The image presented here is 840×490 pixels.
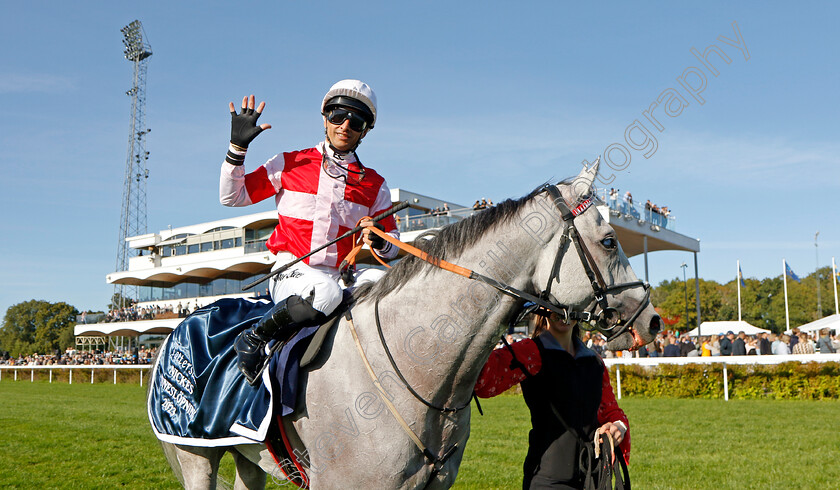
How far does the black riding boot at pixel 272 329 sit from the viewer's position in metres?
2.50

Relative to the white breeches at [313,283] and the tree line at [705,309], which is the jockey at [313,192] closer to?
the white breeches at [313,283]

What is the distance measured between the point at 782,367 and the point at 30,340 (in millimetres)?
77023

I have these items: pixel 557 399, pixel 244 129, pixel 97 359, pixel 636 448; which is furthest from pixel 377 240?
pixel 97 359

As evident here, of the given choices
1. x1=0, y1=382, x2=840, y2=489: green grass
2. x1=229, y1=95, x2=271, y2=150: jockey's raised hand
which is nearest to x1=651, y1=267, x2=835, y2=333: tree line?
x1=0, y1=382, x2=840, y2=489: green grass

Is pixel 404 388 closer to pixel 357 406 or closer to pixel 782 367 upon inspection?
pixel 357 406

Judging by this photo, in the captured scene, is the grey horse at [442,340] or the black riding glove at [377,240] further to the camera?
the black riding glove at [377,240]

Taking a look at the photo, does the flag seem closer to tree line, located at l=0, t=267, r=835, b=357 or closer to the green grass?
tree line, located at l=0, t=267, r=835, b=357

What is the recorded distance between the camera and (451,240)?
2496mm

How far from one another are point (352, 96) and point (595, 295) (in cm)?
136

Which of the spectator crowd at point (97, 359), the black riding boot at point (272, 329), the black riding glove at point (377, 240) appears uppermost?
the black riding glove at point (377, 240)

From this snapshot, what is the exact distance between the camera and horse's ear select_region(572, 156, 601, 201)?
240 cm

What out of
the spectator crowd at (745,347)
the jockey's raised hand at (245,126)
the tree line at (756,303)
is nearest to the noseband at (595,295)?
the jockey's raised hand at (245,126)

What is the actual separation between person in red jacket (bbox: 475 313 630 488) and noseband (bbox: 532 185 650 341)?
485 mm

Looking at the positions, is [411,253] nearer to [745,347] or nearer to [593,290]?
[593,290]
